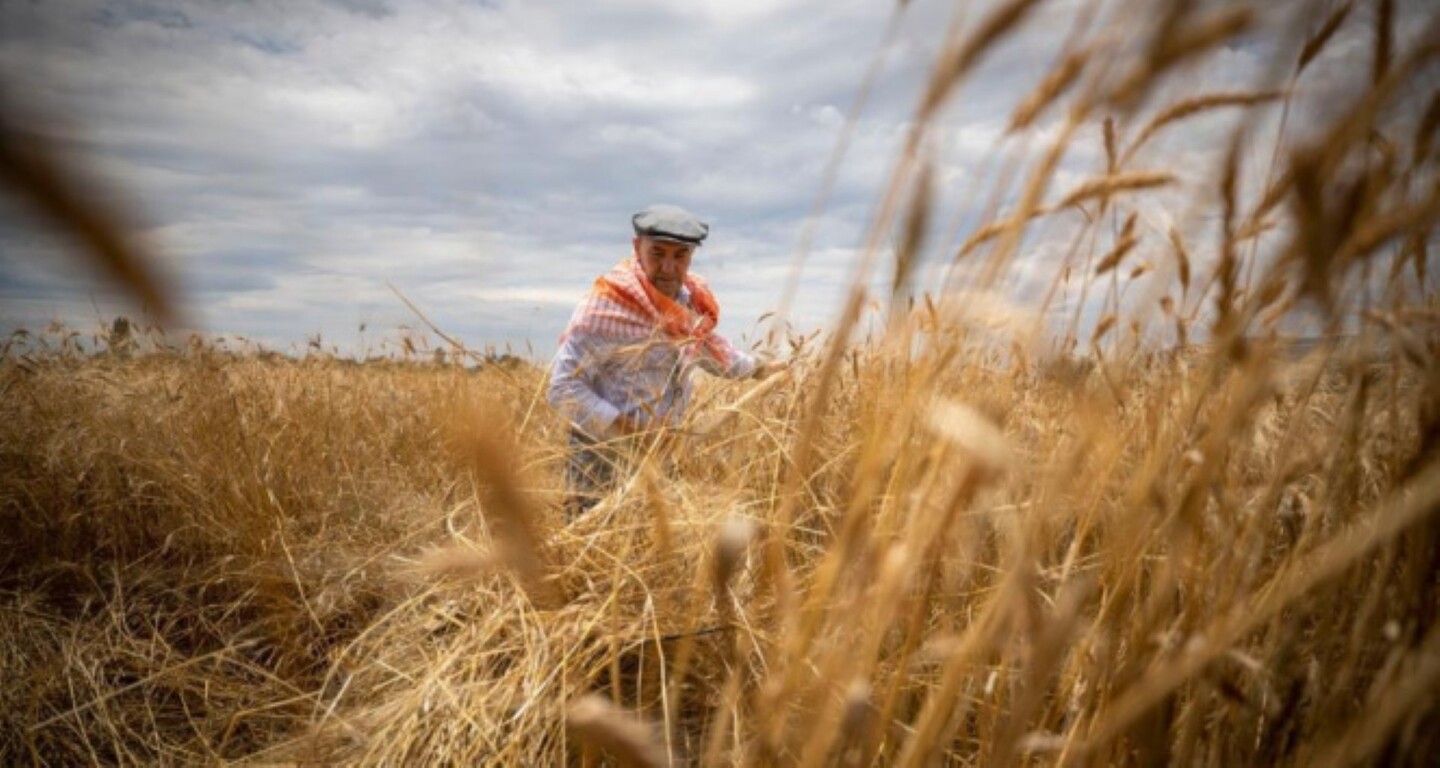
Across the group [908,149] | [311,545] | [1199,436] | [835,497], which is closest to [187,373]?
[311,545]

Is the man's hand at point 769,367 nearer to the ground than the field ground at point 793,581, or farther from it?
farther from it

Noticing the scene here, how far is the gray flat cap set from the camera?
318 centimetres

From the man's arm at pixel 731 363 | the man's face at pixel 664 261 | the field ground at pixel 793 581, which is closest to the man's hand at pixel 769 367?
the field ground at pixel 793 581

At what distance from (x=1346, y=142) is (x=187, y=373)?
13.2ft

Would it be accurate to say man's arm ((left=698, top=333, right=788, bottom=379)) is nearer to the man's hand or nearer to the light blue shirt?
the light blue shirt

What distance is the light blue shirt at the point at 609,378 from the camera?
248cm

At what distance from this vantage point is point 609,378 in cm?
302

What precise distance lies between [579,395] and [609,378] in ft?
0.74

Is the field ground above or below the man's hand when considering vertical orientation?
below

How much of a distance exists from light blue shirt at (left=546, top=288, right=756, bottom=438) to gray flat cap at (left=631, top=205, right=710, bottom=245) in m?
0.56

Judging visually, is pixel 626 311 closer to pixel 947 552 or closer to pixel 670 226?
pixel 670 226

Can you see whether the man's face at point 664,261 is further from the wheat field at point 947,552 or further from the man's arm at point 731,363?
the wheat field at point 947,552

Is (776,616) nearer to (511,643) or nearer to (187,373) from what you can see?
(511,643)

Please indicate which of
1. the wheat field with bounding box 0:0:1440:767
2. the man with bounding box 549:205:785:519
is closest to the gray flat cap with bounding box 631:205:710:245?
the man with bounding box 549:205:785:519
